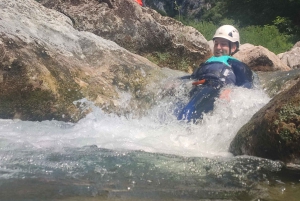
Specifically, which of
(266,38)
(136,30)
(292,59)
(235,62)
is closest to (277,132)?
(235,62)

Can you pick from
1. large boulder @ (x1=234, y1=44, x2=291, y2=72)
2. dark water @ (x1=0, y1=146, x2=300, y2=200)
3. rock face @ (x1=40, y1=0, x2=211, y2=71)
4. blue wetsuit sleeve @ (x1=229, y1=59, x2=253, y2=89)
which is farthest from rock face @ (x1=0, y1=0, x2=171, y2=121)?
large boulder @ (x1=234, y1=44, x2=291, y2=72)

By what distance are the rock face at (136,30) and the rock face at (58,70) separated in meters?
0.52

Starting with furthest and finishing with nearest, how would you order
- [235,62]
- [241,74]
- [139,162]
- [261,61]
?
[261,61]
[235,62]
[241,74]
[139,162]

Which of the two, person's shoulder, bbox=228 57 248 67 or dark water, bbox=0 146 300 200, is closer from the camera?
dark water, bbox=0 146 300 200

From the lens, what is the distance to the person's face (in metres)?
6.73

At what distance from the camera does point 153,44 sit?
808 centimetres

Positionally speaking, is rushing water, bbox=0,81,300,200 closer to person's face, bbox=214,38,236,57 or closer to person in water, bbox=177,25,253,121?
person in water, bbox=177,25,253,121

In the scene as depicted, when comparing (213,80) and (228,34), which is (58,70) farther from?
(228,34)

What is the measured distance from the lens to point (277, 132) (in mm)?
3533

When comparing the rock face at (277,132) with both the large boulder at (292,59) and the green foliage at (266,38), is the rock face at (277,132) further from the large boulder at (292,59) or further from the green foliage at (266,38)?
the green foliage at (266,38)

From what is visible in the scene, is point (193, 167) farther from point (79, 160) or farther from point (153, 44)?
point (153, 44)

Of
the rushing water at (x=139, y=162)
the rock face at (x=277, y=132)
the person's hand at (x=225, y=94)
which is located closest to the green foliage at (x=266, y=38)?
the person's hand at (x=225, y=94)

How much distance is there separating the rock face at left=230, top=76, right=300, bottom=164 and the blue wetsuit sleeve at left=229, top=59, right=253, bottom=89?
1.89 metres

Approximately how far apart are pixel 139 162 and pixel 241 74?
9.51 ft
